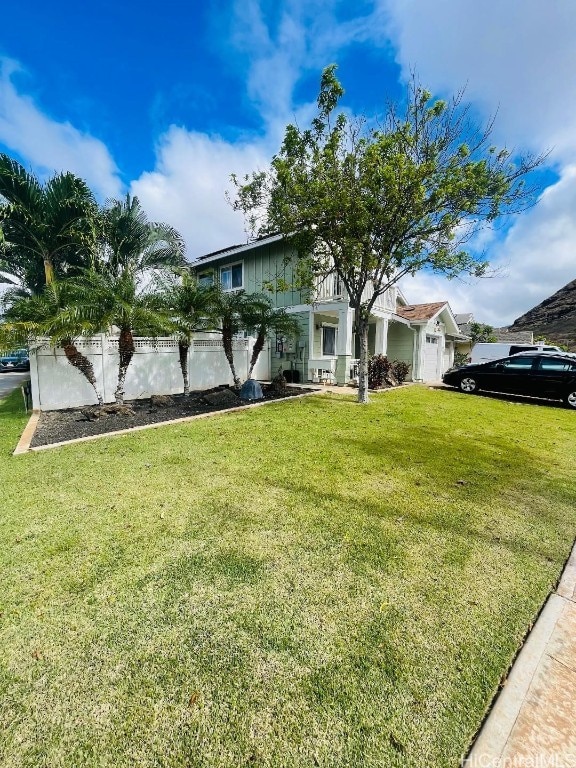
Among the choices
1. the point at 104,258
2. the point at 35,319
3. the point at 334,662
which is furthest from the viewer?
the point at 104,258

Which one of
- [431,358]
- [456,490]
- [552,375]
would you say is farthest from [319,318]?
[456,490]

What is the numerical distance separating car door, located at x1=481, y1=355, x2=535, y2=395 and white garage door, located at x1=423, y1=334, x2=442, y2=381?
6002 mm

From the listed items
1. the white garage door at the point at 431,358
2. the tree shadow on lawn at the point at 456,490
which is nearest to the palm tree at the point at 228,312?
the tree shadow on lawn at the point at 456,490

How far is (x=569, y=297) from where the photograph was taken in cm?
7544

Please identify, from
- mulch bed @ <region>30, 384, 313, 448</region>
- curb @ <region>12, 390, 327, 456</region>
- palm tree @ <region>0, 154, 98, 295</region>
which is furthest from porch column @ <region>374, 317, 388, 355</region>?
palm tree @ <region>0, 154, 98, 295</region>

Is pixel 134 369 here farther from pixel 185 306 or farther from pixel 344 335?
pixel 344 335

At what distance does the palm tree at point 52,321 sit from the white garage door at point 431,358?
53.4ft

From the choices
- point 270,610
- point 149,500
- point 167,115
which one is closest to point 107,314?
point 149,500

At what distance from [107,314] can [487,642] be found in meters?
8.41

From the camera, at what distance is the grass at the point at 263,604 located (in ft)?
5.11

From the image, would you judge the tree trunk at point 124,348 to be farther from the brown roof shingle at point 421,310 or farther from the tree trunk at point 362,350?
the brown roof shingle at point 421,310

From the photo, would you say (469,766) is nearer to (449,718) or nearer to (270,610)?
(449,718)

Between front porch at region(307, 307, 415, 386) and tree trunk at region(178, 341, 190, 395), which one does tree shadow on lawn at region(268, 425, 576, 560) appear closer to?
tree trunk at region(178, 341, 190, 395)

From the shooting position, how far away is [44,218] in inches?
493
